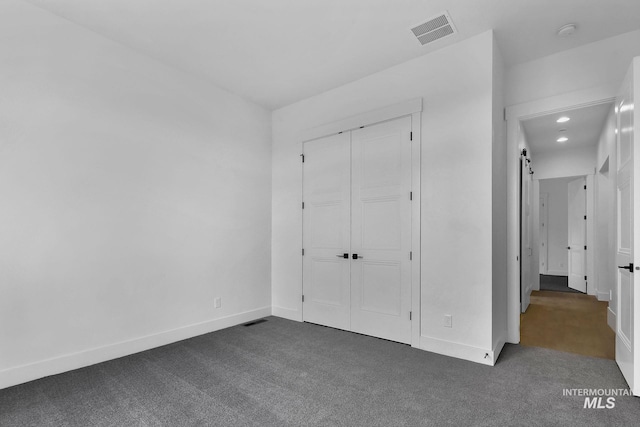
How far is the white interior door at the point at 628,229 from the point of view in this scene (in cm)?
233

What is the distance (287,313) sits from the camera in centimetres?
455

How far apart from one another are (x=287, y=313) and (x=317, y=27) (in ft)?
11.5

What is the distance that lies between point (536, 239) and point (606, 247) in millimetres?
1377

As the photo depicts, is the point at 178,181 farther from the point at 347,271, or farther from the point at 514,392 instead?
the point at 514,392

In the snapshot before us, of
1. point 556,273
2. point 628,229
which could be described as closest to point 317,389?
point 628,229

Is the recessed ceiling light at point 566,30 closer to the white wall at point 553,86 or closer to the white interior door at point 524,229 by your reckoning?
the white wall at point 553,86

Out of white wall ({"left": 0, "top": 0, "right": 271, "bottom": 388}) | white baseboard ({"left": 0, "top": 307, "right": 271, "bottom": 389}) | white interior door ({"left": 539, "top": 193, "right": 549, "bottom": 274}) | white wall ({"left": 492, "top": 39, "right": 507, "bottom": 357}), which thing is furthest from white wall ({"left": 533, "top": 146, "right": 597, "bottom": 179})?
white baseboard ({"left": 0, "top": 307, "right": 271, "bottom": 389})

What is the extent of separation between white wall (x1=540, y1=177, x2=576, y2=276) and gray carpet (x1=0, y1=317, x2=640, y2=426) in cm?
711

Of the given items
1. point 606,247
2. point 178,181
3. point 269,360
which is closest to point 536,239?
point 606,247

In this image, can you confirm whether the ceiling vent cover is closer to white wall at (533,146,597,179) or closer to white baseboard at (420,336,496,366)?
white baseboard at (420,336,496,366)

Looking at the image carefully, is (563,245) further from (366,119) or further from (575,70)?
(366,119)

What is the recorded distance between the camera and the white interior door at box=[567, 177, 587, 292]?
663cm

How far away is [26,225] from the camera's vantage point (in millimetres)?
2633

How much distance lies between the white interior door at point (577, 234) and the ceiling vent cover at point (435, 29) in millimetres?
5615
